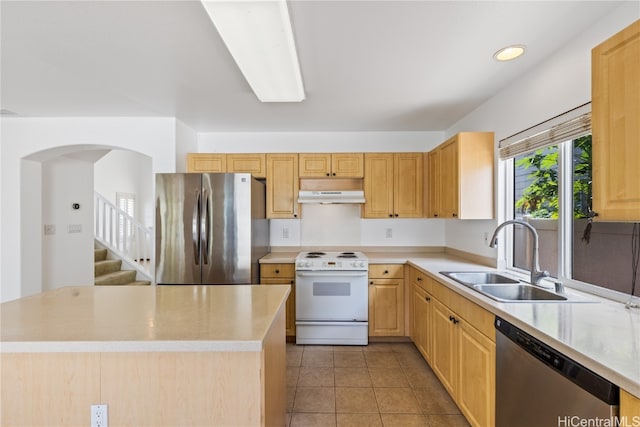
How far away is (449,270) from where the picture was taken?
2.55m

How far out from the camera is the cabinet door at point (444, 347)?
207 centimetres

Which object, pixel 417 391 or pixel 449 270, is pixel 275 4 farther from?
pixel 417 391

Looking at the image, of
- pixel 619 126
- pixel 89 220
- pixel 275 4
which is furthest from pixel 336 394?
pixel 89 220

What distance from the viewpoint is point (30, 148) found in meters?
3.20

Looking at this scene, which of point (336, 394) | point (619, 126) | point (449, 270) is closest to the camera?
point (619, 126)

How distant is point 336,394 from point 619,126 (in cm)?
238

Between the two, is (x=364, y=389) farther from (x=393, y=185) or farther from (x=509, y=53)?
(x=509, y=53)

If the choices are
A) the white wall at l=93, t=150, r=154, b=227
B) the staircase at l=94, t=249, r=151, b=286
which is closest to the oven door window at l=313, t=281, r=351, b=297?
the staircase at l=94, t=249, r=151, b=286

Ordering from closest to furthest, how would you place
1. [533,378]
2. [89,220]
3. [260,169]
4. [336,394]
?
[533,378], [336,394], [260,169], [89,220]

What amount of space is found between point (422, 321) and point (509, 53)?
2272 millimetres

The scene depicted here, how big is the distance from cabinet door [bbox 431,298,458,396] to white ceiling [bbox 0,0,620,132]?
1828mm

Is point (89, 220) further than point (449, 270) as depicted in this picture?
Yes

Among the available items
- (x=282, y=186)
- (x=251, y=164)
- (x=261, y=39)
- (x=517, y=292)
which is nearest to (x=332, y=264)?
(x=282, y=186)

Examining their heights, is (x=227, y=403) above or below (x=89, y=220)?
below
